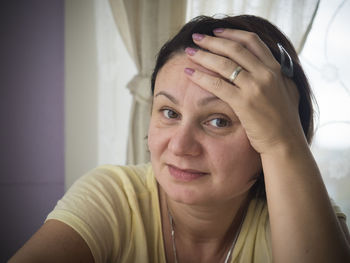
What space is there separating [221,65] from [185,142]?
0.80ft

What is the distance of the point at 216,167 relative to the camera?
91 cm

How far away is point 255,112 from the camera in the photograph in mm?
846

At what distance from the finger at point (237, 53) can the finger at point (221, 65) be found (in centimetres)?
2

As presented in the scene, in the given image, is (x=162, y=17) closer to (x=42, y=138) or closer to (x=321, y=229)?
(x=42, y=138)

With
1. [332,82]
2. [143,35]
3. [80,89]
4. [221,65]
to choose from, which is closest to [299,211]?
[221,65]

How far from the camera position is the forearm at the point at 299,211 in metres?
0.85

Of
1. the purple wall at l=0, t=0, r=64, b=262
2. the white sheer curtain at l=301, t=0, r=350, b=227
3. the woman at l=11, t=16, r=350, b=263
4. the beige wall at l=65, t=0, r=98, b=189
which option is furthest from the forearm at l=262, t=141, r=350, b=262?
the purple wall at l=0, t=0, r=64, b=262

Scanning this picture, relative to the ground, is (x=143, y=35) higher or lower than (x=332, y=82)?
higher

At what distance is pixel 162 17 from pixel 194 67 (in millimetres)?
1284

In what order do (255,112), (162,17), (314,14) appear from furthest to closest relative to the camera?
1. (162,17)
2. (314,14)
3. (255,112)

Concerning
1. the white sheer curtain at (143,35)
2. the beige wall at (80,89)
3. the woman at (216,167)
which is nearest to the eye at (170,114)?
the woman at (216,167)

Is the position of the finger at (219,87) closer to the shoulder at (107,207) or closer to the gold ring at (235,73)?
the gold ring at (235,73)

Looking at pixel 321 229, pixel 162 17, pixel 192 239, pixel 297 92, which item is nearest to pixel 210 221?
pixel 192 239

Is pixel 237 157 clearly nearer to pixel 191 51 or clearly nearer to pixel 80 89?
pixel 191 51
